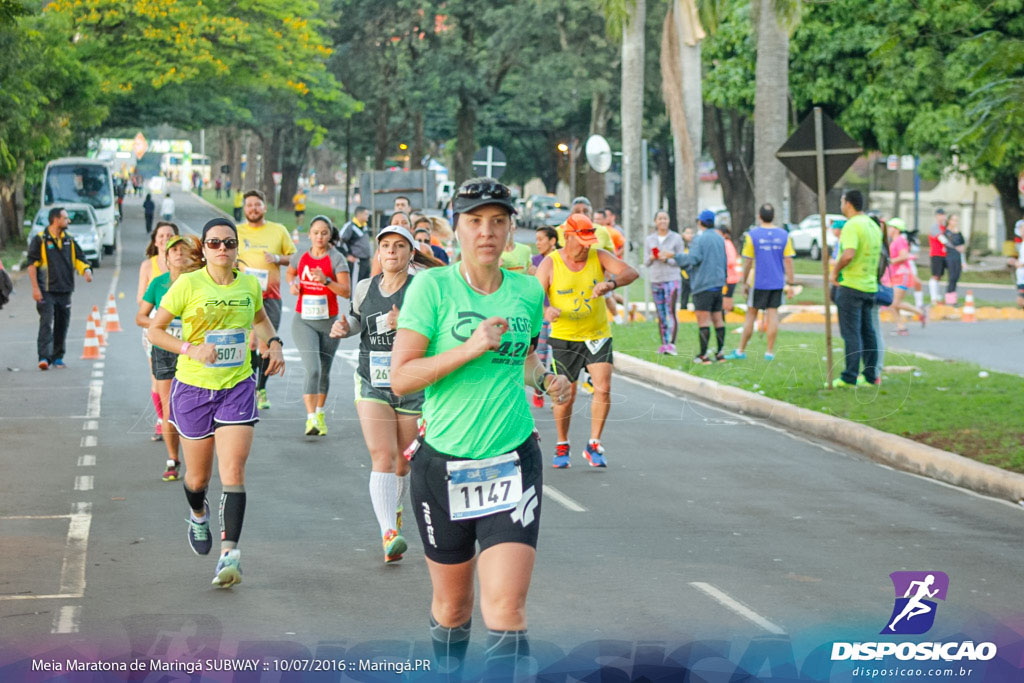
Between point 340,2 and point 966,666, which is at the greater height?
point 340,2

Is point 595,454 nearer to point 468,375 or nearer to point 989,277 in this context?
point 468,375

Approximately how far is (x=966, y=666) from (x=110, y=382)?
12502 millimetres

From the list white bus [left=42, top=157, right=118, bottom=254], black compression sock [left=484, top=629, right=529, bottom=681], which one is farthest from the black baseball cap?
white bus [left=42, top=157, right=118, bottom=254]

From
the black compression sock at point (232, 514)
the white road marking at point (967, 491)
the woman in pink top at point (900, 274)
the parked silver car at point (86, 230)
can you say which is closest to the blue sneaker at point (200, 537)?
the black compression sock at point (232, 514)

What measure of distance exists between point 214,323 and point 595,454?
4246mm

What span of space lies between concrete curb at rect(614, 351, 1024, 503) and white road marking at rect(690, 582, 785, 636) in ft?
12.5

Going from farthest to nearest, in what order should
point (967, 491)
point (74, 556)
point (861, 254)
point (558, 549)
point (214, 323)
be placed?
1. point (861, 254)
2. point (967, 491)
3. point (558, 549)
4. point (74, 556)
5. point (214, 323)

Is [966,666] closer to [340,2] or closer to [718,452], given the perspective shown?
[718,452]

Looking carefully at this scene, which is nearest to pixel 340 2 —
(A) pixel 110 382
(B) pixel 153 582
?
(A) pixel 110 382

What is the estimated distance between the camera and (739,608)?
7.05 m

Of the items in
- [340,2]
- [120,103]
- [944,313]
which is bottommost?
[944,313]

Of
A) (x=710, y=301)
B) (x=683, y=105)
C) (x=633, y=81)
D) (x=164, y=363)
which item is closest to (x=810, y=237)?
(x=683, y=105)

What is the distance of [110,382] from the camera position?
1688 centimetres

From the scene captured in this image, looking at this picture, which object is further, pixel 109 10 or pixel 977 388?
pixel 109 10
